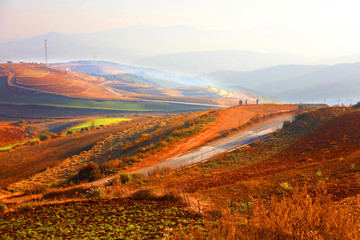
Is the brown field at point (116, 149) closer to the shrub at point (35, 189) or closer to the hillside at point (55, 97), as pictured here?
the shrub at point (35, 189)

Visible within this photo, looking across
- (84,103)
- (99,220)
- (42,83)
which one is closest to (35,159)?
(99,220)

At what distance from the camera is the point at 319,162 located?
50.8ft

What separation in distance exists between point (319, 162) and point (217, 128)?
65.6 feet

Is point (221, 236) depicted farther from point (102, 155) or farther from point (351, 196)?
point (102, 155)

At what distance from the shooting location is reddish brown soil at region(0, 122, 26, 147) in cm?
6106

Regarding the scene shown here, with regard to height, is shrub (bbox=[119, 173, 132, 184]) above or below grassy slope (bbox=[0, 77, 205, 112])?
below

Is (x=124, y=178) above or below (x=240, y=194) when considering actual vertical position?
below

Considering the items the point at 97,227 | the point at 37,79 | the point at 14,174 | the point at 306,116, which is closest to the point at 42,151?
the point at 14,174

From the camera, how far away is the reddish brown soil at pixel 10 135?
61.1 metres

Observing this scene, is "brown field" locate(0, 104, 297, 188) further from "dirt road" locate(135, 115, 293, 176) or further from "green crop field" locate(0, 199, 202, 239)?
"green crop field" locate(0, 199, 202, 239)

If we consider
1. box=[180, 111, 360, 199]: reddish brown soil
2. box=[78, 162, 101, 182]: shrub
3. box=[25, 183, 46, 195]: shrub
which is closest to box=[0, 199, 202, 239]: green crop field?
box=[180, 111, 360, 199]: reddish brown soil

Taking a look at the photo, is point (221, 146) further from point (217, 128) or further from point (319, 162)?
point (319, 162)

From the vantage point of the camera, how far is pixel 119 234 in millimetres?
7438

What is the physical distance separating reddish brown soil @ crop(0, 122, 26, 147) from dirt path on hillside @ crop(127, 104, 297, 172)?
5083 centimetres
